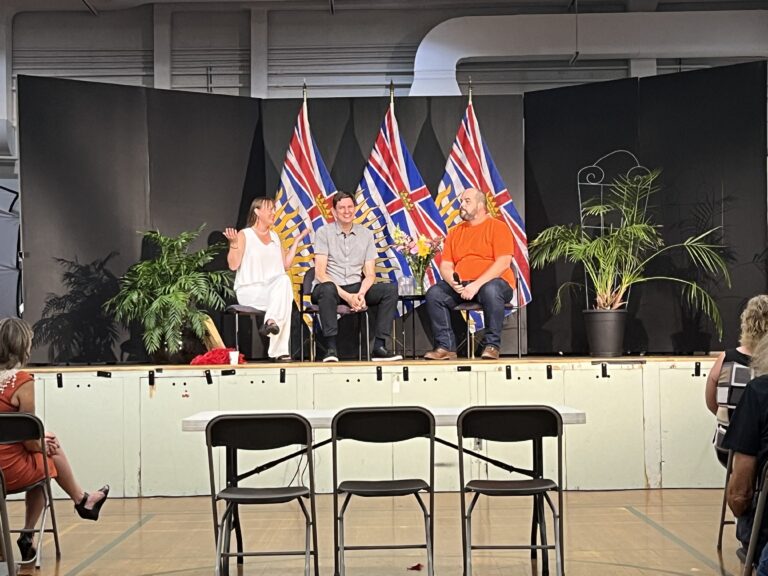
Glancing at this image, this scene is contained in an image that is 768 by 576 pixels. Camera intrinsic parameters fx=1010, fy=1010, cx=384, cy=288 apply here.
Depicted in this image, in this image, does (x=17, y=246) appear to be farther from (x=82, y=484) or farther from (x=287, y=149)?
(x=82, y=484)

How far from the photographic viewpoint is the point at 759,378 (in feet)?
11.1

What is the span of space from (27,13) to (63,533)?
6.55m

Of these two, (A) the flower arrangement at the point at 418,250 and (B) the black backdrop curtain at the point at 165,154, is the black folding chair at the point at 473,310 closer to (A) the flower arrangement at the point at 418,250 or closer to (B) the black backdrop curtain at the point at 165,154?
(A) the flower arrangement at the point at 418,250

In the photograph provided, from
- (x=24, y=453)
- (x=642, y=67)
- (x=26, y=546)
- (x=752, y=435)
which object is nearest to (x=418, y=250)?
(x=642, y=67)

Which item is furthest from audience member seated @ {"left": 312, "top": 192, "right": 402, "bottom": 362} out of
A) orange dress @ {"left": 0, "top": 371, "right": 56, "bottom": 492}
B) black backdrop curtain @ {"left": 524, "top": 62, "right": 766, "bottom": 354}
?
orange dress @ {"left": 0, "top": 371, "right": 56, "bottom": 492}

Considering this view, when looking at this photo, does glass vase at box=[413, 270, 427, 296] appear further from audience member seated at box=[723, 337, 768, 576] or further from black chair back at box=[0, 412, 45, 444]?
audience member seated at box=[723, 337, 768, 576]

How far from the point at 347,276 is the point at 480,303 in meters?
1.08

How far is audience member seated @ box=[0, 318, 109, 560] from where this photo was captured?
15.0ft

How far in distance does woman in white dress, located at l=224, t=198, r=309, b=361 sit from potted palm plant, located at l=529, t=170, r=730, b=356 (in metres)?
2.04

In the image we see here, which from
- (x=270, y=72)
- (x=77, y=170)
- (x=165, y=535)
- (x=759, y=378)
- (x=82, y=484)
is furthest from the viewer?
(x=270, y=72)

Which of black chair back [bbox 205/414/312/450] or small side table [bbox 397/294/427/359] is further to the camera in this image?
small side table [bbox 397/294/427/359]

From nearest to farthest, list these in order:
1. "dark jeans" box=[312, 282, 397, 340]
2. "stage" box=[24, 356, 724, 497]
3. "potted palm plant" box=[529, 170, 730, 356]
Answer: "stage" box=[24, 356, 724, 497], "dark jeans" box=[312, 282, 397, 340], "potted palm plant" box=[529, 170, 730, 356]

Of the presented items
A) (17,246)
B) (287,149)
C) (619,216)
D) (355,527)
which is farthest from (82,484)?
(619,216)

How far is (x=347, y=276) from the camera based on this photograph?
7.86 m
